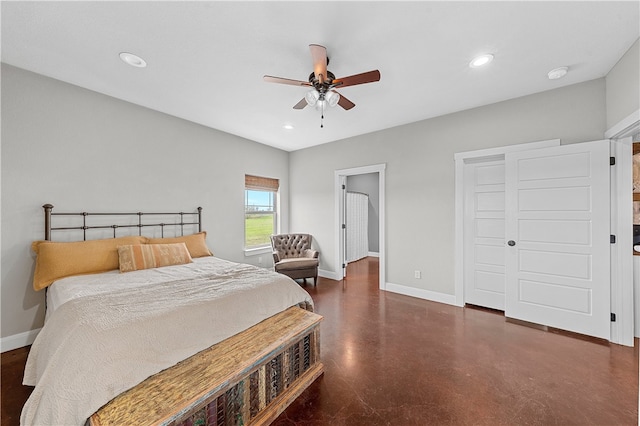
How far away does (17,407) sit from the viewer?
1.65 metres

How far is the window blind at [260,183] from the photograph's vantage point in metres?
4.66

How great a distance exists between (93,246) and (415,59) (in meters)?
3.89

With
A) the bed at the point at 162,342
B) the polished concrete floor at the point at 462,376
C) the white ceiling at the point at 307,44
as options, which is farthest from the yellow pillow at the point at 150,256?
the polished concrete floor at the point at 462,376

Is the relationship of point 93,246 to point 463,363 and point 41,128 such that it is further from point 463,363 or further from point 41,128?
point 463,363

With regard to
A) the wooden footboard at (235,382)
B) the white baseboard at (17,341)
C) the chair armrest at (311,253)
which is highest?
the chair armrest at (311,253)

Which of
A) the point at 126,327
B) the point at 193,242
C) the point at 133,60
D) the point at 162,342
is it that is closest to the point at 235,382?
the point at 162,342

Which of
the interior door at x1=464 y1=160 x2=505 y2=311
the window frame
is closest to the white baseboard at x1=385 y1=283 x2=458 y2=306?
the interior door at x1=464 y1=160 x2=505 y2=311

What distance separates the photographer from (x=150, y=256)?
9.00 ft

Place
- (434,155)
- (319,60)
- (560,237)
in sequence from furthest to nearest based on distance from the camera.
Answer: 1. (434,155)
2. (560,237)
3. (319,60)

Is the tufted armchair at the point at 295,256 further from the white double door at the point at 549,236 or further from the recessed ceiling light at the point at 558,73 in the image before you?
the recessed ceiling light at the point at 558,73

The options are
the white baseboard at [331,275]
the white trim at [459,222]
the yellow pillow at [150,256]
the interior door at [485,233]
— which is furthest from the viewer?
the white baseboard at [331,275]

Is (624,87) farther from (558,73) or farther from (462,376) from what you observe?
(462,376)

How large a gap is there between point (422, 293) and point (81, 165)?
4879mm

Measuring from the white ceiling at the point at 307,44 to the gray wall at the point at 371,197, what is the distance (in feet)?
14.2
